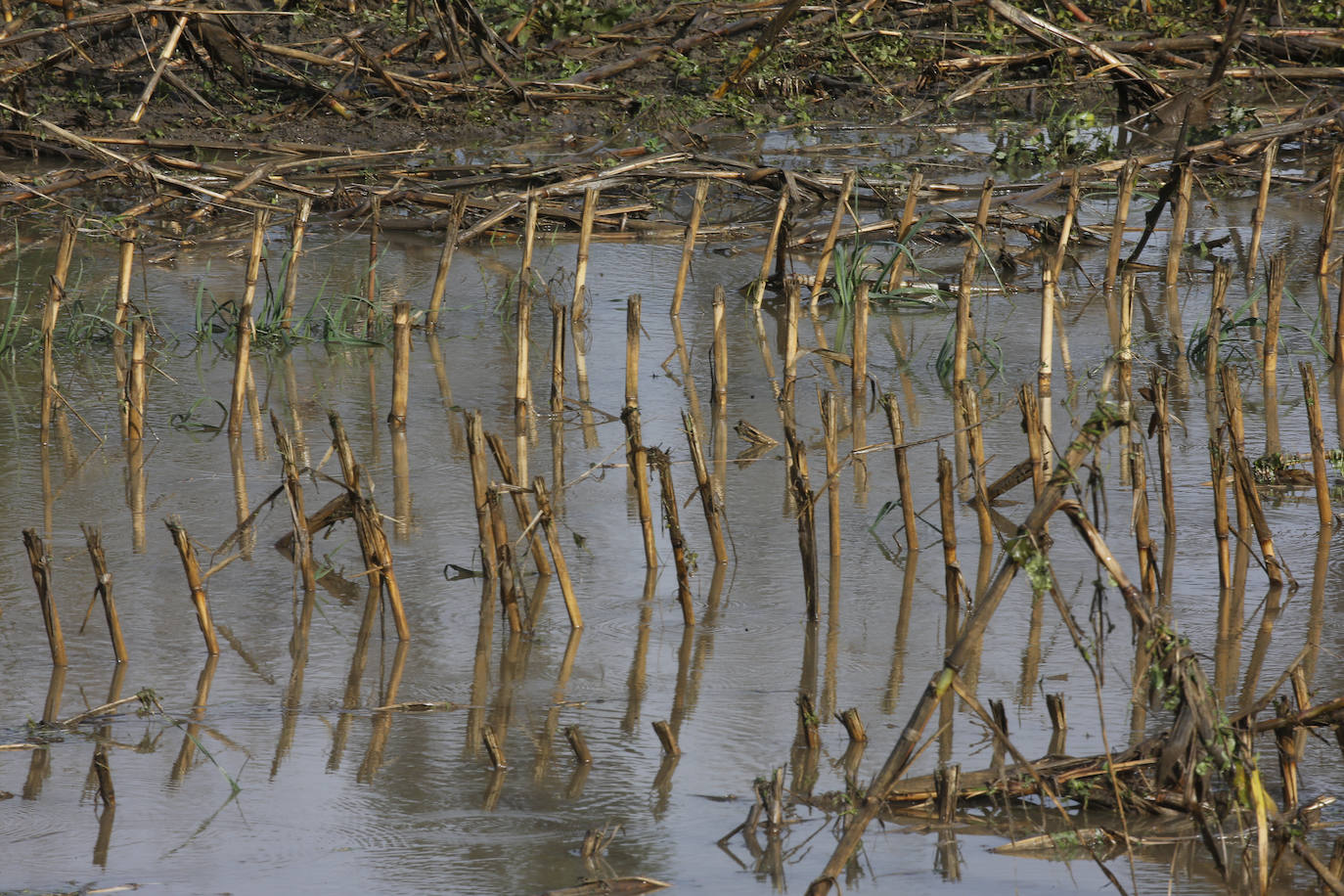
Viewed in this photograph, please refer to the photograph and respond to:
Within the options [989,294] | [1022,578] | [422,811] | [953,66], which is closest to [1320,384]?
[989,294]

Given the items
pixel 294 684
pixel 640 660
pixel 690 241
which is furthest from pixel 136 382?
pixel 690 241

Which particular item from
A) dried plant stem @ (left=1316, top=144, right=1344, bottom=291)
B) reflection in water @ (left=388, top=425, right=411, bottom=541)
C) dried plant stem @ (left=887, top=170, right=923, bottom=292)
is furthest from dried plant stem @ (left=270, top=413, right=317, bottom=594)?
dried plant stem @ (left=1316, top=144, right=1344, bottom=291)

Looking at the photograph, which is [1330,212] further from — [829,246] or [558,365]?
[558,365]

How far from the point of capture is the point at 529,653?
412 cm

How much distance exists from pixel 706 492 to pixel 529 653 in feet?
2.42

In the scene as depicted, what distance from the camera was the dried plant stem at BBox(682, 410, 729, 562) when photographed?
4.39 m

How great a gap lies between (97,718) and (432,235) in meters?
6.03

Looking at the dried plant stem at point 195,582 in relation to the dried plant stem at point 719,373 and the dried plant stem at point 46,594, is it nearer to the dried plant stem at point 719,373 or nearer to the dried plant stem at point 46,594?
the dried plant stem at point 46,594

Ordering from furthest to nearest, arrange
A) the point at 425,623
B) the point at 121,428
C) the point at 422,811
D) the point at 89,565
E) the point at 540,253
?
the point at 540,253
the point at 121,428
the point at 89,565
the point at 425,623
the point at 422,811

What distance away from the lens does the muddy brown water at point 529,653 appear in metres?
3.05

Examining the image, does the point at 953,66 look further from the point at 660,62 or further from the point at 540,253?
the point at 540,253

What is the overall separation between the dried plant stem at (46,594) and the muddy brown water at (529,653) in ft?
0.19

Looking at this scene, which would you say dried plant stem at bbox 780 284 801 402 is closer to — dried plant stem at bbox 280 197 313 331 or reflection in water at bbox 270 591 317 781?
reflection in water at bbox 270 591 317 781

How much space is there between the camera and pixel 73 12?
36.9ft
